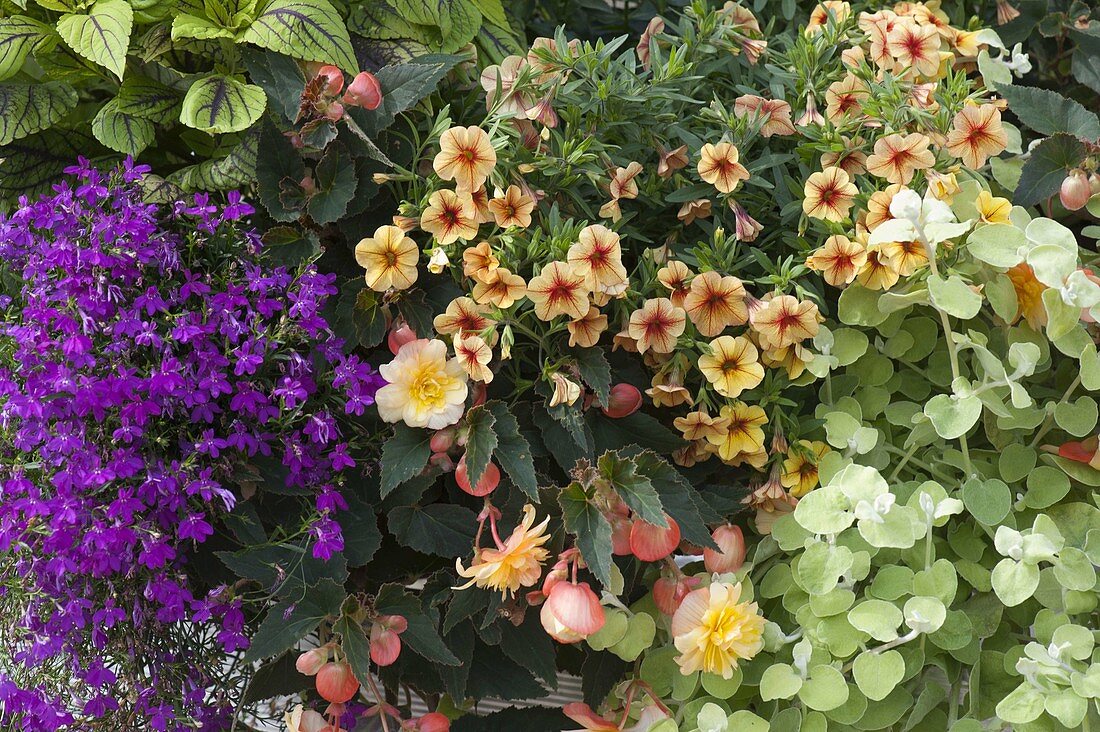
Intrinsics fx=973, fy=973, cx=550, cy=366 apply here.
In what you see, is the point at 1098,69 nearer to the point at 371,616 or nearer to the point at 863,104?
the point at 863,104

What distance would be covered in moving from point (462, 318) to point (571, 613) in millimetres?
284

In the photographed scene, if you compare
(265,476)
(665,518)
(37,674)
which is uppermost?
(665,518)

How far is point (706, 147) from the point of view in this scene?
92cm

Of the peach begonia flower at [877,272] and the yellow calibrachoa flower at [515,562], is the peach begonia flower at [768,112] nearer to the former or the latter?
the peach begonia flower at [877,272]

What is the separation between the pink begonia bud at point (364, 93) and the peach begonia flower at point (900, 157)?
0.48 m

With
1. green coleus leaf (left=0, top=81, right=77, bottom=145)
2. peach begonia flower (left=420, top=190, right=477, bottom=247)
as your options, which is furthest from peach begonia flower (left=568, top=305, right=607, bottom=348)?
green coleus leaf (left=0, top=81, right=77, bottom=145)

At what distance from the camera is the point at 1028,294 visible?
941 mm

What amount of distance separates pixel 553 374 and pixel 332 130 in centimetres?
31

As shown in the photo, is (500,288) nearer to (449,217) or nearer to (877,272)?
(449,217)

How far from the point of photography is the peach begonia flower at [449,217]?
882mm

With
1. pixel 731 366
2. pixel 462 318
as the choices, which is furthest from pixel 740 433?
pixel 462 318

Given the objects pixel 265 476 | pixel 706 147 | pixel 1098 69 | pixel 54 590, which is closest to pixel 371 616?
pixel 265 476

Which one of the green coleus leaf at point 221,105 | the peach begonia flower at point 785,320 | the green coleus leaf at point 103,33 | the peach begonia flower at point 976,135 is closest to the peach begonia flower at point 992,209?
the peach begonia flower at point 976,135

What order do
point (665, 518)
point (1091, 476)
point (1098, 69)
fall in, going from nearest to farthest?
point (665, 518), point (1091, 476), point (1098, 69)
